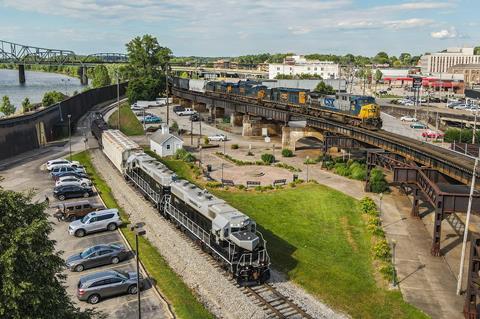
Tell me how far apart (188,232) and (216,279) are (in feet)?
22.9

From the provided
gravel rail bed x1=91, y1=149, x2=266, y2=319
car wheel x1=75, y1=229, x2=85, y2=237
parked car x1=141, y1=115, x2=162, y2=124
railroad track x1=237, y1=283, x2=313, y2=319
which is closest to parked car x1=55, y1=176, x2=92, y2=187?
gravel rail bed x1=91, y1=149, x2=266, y2=319

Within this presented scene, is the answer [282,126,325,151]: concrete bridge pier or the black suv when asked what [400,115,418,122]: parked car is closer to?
[282,126,325,151]: concrete bridge pier

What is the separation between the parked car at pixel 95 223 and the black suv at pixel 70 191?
1003cm

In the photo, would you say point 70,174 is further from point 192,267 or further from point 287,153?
point 287,153

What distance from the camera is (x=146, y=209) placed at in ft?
141

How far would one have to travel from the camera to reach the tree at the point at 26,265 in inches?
577

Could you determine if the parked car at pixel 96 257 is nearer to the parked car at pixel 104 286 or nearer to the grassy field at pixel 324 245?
the parked car at pixel 104 286

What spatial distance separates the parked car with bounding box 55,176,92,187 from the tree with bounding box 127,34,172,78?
8326 centimetres

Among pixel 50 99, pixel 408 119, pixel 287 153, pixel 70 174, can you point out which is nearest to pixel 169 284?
pixel 70 174

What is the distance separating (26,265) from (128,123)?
287 ft

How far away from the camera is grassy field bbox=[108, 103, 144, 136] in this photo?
9066 centimetres

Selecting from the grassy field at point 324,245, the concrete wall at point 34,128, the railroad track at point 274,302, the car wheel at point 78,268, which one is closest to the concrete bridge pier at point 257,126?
the concrete wall at point 34,128

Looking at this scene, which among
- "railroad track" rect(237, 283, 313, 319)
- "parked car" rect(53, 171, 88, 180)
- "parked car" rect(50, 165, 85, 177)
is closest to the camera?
"railroad track" rect(237, 283, 313, 319)

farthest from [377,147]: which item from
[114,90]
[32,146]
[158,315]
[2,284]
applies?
[114,90]
